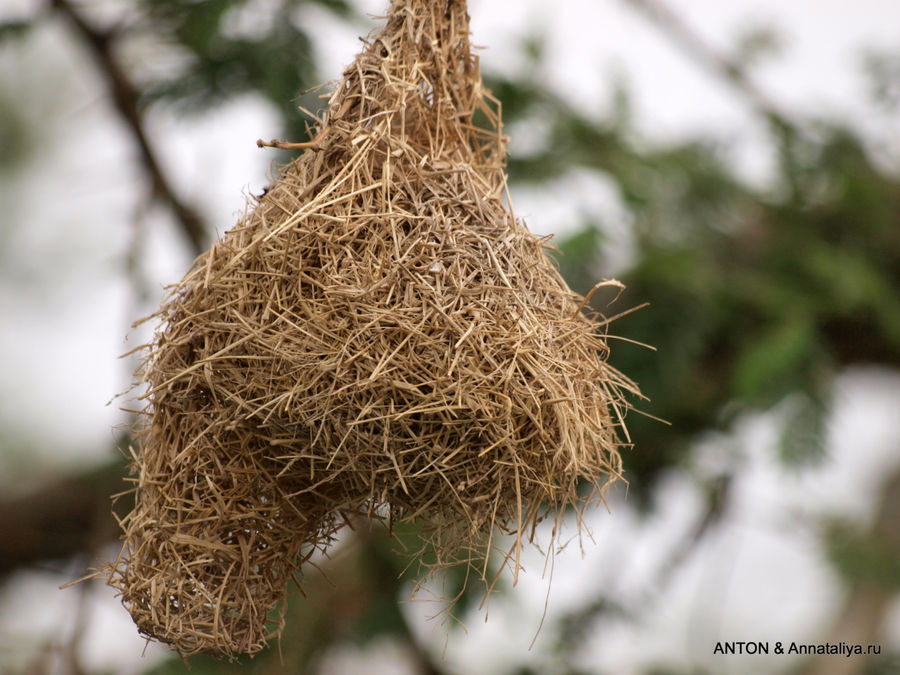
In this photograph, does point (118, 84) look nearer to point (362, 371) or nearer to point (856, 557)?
point (362, 371)

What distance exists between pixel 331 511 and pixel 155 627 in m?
0.30

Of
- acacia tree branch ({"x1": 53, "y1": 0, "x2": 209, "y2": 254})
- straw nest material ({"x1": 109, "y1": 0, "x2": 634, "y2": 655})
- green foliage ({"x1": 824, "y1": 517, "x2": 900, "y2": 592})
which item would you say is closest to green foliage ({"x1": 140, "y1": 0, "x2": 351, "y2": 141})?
acacia tree branch ({"x1": 53, "y1": 0, "x2": 209, "y2": 254})

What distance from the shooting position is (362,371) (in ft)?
3.70

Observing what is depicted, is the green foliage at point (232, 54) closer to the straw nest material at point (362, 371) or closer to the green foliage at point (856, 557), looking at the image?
the straw nest material at point (362, 371)

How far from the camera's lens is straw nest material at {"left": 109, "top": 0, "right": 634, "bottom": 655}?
1134 mm

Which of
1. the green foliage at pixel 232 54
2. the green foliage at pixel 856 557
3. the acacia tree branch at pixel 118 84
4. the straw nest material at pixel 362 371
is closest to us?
the straw nest material at pixel 362 371

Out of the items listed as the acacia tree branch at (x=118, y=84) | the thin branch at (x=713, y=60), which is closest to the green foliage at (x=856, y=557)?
the thin branch at (x=713, y=60)

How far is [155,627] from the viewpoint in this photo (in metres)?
1.23

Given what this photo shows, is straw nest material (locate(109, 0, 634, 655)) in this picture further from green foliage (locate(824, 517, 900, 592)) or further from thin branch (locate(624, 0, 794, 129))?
green foliage (locate(824, 517, 900, 592))

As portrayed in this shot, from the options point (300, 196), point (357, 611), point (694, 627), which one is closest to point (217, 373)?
point (300, 196)

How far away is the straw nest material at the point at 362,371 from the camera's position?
3.72 ft

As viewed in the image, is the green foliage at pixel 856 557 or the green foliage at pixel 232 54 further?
the green foliage at pixel 856 557

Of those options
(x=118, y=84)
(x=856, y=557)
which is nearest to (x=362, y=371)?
(x=118, y=84)

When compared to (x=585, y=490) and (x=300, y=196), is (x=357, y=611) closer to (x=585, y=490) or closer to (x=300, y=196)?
(x=585, y=490)
